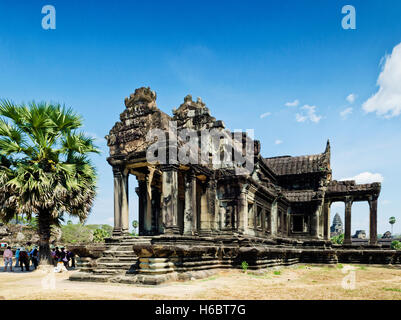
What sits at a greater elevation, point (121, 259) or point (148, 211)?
point (148, 211)

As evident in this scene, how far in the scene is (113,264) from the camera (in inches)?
500

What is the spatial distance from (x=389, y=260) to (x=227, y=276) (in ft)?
43.3

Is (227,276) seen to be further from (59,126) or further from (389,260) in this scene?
(389,260)

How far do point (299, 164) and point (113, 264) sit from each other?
745 inches

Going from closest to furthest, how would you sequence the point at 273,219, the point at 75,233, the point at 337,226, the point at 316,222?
1. the point at 273,219
2. the point at 316,222
3. the point at 75,233
4. the point at 337,226

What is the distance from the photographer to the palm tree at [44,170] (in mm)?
15547

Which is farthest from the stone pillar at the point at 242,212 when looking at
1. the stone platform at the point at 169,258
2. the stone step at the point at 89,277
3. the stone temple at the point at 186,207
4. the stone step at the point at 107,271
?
the stone step at the point at 89,277

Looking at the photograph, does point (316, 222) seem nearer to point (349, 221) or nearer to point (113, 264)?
point (349, 221)

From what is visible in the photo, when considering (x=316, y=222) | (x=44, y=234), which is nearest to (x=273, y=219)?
(x=316, y=222)

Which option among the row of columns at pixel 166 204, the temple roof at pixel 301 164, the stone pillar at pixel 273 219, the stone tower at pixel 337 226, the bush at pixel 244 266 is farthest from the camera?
the stone tower at pixel 337 226

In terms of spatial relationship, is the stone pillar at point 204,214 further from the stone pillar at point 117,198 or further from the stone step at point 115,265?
the stone step at point 115,265

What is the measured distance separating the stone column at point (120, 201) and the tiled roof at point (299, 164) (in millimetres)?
14140
